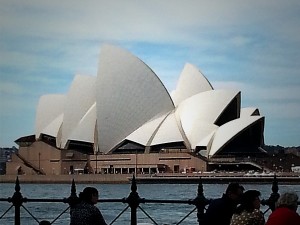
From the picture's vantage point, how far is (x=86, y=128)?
4909cm

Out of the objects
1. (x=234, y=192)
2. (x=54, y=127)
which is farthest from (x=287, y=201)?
(x=54, y=127)

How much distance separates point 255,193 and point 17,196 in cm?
249

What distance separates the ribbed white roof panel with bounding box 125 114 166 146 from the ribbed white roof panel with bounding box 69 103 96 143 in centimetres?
286

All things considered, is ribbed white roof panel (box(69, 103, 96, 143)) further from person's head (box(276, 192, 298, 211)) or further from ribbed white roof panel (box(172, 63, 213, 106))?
person's head (box(276, 192, 298, 211))

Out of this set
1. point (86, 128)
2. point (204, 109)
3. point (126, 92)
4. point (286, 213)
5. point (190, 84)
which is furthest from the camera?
point (86, 128)

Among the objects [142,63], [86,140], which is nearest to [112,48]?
[142,63]

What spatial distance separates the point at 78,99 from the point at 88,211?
42.8 metres

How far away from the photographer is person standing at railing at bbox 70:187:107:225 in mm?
4832

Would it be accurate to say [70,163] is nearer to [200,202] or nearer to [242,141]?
[242,141]

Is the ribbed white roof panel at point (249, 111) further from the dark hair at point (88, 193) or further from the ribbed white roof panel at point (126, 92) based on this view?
the dark hair at point (88, 193)

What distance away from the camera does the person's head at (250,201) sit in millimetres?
4453

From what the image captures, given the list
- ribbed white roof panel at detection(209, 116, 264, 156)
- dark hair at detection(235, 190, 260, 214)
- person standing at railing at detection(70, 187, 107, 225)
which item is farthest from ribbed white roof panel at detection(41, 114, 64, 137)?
dark hair at detection(235, 190, 260, 214)

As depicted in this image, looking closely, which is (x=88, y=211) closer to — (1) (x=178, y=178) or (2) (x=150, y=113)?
(2) (x=150, y=113)

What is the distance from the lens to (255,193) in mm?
4465
